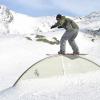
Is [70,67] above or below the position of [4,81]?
above

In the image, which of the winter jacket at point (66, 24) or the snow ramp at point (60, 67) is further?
the snow ramp at point (60, 67)

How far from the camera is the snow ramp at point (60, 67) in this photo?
1817 centimetres

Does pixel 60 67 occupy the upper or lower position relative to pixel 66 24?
lower

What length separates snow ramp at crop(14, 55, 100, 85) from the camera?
18.2 m

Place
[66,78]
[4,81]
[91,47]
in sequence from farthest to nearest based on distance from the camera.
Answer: [91,47]
[4,81]
[66,78]

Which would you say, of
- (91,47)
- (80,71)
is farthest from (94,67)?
(91,47)

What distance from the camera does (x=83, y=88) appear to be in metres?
15.0

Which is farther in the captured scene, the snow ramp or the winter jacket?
the snow ramp

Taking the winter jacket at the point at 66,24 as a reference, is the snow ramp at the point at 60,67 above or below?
below

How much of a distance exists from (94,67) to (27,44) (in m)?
20.7

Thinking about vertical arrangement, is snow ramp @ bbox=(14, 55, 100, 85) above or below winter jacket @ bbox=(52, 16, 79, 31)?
below

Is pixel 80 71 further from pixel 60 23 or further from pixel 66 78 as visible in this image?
pixel 60 23

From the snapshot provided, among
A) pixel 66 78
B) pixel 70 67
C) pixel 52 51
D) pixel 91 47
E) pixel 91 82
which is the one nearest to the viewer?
pixel 91 82

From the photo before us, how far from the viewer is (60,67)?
18453mm
